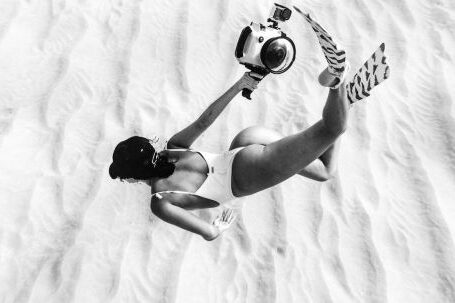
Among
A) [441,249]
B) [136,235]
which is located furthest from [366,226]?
[136,235]

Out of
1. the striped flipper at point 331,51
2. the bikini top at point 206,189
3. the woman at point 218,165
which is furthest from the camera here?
the bikini top at point 206,189

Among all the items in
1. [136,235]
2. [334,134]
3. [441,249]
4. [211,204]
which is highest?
[334,134]

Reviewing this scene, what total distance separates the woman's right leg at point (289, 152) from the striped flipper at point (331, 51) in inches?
3.4

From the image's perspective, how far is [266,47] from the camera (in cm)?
225

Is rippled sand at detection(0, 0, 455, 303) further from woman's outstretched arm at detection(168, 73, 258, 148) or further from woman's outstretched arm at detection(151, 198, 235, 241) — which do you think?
woman's outstretched arm at detection(168, 73, 258, 148)

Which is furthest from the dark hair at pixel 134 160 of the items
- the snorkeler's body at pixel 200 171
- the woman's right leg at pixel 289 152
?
the woman's right leg at pixel 289 152

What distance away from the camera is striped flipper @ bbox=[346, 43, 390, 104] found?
1.91 metres

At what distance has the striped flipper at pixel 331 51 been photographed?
1.82 meters

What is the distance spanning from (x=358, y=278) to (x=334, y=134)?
1064 millimetres

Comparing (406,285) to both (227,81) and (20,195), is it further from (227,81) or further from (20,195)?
(20,195)

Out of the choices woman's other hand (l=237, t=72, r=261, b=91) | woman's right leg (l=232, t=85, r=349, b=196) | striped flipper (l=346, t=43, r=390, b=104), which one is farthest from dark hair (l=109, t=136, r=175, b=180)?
striped flipper (l=346, t=43, r=390, b=104)

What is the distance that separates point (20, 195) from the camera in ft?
10.3

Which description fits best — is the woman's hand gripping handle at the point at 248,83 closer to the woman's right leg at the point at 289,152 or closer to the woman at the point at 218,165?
the woman at the point at 218,165

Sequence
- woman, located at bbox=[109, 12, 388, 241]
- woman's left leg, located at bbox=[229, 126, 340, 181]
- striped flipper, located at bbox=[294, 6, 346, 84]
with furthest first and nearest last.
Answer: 1. woman's left leg, located at bbox=[229, 126, 340, 181]
2. woman, located at bbox=[109, 12, 388, 241]
3. striped flipper, located at bbox=[294, 6, 346, 84]
